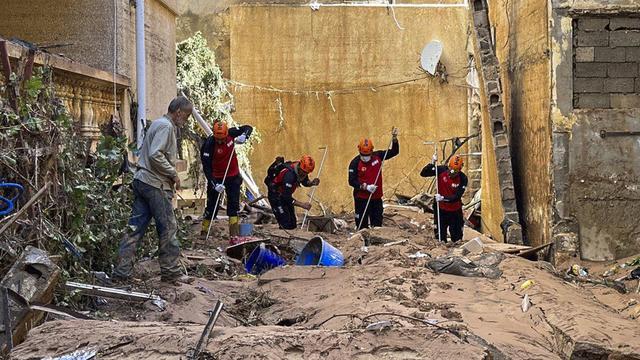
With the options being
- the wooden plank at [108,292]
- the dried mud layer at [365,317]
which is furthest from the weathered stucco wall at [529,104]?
the wooden plank at [108,292]

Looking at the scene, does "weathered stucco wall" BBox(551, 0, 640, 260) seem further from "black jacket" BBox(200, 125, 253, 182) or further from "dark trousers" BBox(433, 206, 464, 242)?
"black jacket" BBox(200, 125, 253, 182)

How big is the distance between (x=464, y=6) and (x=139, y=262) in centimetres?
1491

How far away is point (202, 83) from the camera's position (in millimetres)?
19531

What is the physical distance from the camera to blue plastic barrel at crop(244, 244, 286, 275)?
10.6 m

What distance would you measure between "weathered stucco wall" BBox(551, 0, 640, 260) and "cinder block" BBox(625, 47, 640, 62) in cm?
19

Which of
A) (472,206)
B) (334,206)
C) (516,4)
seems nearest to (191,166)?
(334,206)

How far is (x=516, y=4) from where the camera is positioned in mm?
14352

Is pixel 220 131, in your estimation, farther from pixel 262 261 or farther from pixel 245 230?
pixel 262 261

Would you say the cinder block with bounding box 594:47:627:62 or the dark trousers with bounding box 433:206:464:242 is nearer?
the cinder block with bounding box 594:47:627:62

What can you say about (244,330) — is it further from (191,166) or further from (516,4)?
(191,166)

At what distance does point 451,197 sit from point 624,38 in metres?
3.54

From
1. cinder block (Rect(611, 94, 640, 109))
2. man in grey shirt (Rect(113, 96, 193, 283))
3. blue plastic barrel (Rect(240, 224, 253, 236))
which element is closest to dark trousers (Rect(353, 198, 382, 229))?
blue plastic barrel (Rect(240, 224, 253, 236))

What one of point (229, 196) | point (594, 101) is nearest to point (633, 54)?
point (594, 101)

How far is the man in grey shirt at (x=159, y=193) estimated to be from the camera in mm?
8125
